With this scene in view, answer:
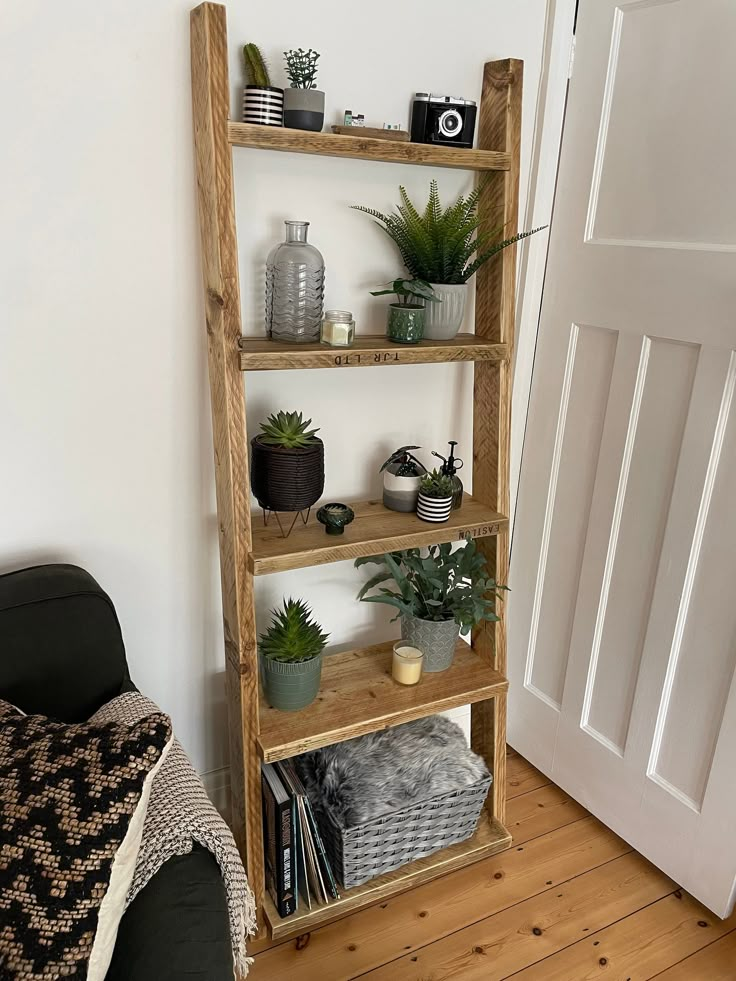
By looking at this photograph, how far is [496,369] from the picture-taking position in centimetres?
167

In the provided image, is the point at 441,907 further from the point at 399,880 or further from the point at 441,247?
the point at 441,247

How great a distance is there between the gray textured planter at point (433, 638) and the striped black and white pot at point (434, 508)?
245 mm

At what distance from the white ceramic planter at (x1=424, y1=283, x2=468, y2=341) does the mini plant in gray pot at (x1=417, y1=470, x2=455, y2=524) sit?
0.97 ft

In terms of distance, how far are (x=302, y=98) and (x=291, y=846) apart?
1420 millimetres

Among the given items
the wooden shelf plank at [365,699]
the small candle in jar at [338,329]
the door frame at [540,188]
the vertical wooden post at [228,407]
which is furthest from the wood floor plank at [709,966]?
the small candle in jar at [338,329]

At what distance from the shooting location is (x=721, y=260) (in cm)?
146

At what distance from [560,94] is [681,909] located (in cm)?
180

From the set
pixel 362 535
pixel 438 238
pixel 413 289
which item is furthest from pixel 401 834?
pixel 438 238

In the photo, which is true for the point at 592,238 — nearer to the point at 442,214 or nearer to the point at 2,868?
the point at 442,214

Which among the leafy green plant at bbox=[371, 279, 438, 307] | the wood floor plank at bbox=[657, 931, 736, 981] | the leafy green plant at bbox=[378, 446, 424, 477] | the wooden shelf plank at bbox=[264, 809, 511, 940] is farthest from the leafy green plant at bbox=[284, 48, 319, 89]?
the wood floor plank at bbox=[657, 931, 736, 981]

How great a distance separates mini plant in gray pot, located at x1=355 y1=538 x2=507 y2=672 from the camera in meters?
1.72

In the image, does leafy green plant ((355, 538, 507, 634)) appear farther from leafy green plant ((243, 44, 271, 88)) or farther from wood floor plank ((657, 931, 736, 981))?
leafy green plant ((243, 44, 271, 88))

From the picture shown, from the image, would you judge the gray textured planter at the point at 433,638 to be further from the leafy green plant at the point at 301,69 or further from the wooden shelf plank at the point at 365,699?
the leafy green plant at the point at 301,69

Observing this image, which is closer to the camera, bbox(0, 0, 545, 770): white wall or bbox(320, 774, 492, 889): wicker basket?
bbox(0, 0, 545, 770): white wall
